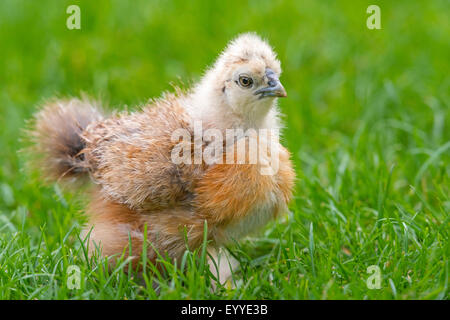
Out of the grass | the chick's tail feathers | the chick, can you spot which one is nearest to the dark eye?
the chick

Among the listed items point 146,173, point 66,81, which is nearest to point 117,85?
point 66,81

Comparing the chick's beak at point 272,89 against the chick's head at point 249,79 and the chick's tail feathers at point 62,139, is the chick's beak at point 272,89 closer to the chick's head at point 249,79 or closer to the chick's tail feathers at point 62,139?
the chick's head at point 249,79

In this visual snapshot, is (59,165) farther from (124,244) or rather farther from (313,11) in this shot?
(313,11)

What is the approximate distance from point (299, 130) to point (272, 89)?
2.22 m

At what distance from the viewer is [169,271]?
11.0 feet

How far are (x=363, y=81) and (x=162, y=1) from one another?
2881mm

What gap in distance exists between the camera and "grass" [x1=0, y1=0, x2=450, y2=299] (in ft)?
11.2

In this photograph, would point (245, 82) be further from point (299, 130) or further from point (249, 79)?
point (299, 130)

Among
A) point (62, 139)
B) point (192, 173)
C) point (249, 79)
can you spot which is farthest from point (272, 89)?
point (62, 139)

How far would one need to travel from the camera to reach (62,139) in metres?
4.12

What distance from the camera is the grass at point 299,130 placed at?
340 centimetres

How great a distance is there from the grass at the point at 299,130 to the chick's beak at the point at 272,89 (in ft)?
2.92

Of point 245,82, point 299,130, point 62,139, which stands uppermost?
point 245,82

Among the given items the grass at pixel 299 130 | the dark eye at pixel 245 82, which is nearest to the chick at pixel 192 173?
the dark eye at pixel 245 82
